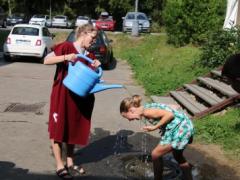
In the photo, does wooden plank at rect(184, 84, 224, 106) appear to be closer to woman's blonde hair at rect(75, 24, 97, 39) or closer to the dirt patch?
the dirt patch

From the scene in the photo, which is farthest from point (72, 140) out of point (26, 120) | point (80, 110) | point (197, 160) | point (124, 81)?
point (124, 81)

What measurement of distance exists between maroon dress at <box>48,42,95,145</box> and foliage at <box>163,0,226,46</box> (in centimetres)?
1404

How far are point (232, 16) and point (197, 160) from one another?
11.1 metres

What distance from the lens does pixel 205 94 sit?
10289 millimetres

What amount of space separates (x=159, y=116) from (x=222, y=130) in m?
3.28

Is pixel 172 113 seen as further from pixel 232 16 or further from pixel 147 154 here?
pixel 232 16

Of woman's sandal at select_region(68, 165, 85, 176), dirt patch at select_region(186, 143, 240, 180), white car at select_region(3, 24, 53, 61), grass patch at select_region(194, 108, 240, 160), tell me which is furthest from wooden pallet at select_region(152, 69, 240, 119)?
white car at select_region(3, 24, 53, 61)

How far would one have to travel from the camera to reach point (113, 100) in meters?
11.5

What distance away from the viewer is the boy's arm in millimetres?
4770

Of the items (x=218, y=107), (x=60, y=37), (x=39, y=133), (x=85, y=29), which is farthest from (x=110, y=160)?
(x=60, y=37)

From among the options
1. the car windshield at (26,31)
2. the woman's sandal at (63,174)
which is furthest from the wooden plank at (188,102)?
the car windshield at (26,31)

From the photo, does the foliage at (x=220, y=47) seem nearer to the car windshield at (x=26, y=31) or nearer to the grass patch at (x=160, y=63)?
the grass patch at (x=160, y=63)

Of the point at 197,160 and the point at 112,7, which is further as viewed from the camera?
the point at 112,7

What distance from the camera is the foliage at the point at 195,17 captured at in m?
19.4
